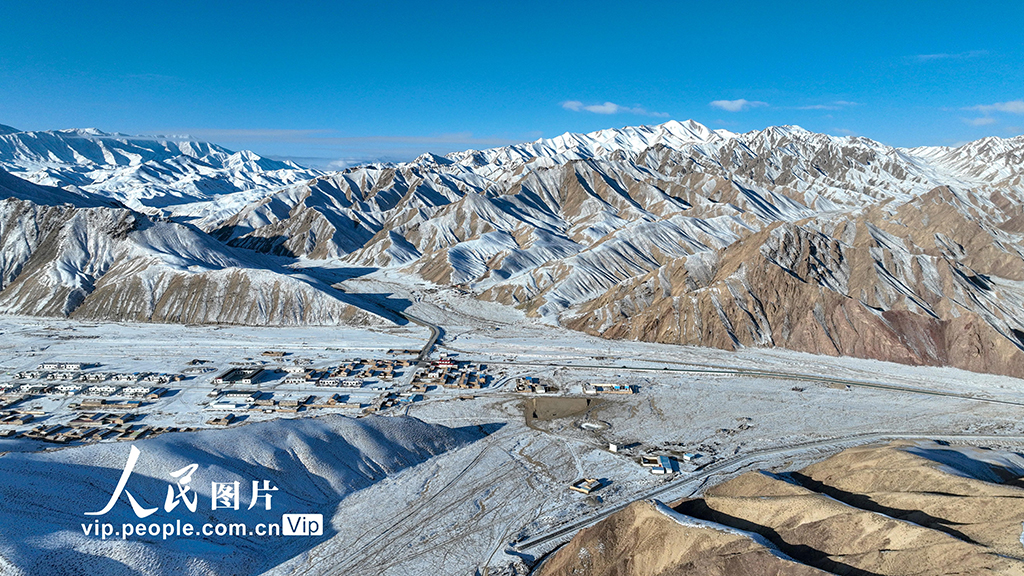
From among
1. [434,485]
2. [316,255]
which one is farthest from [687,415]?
[316,255]

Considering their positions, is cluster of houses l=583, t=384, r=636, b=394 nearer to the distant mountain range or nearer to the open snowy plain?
the open snowy plain

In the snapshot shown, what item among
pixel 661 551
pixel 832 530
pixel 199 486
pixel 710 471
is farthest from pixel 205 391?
pixel 832 530

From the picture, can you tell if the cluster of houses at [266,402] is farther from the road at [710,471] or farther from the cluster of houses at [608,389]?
the road at [710,471]

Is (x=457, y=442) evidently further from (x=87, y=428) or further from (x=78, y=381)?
(x=78, y=381)

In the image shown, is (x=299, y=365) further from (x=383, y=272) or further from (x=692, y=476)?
(x=383, y=272)

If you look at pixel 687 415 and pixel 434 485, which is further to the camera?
pixel 687 415

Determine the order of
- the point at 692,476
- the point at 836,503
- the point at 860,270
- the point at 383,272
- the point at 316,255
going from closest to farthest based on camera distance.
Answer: the point at 836,503, the point at 692,476, the point at 860,270, the point at 383,272, the point at 316,255
